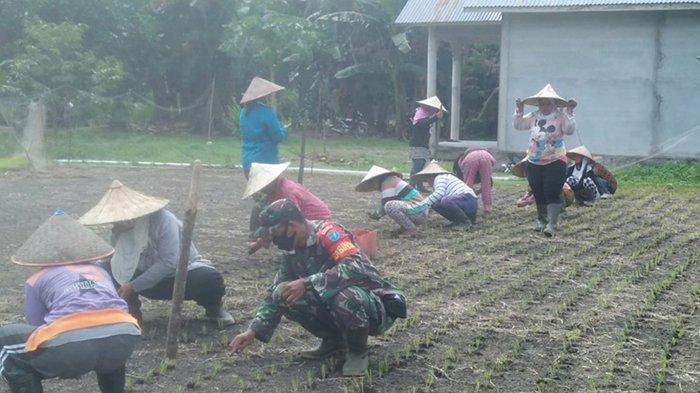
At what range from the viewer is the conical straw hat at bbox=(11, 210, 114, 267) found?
4836 mm

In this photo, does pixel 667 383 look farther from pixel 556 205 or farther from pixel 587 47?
pixel 587 47

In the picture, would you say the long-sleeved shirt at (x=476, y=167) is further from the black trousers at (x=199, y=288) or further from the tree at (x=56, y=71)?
the tree at (x=56, y=71)

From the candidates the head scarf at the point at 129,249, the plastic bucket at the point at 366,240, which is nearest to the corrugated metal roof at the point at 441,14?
the plastic bucket at the point at 366,240

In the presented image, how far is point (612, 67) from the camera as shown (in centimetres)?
1741

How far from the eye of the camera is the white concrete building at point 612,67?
16.9 meters

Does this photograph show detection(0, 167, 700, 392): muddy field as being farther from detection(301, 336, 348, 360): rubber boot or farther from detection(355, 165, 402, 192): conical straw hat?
detection(355, 165, 402, 192): conical straw hat

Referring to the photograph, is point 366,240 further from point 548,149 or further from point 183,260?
point 548,149

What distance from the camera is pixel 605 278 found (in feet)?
27.3

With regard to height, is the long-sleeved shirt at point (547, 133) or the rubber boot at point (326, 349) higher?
the long-sleeved shirt at point (547, 133)

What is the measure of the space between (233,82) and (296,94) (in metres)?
2.31

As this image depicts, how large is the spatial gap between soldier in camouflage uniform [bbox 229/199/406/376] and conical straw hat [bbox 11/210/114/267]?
0.98 m

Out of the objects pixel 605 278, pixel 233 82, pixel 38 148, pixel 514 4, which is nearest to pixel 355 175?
pixel 514 4

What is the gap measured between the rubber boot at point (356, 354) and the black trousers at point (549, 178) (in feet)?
17.4

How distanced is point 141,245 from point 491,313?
2507 mm
